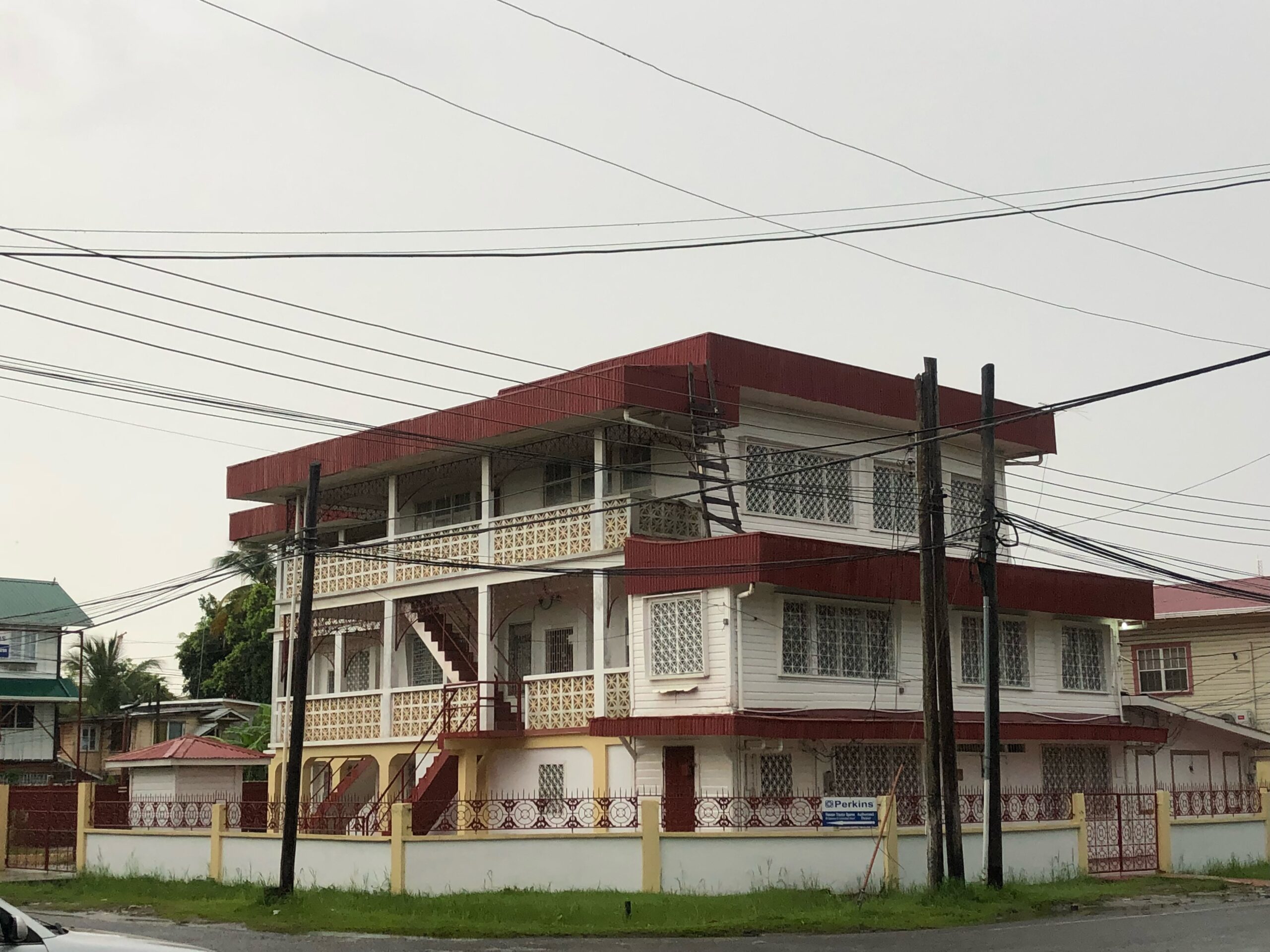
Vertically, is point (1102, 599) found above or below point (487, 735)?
above

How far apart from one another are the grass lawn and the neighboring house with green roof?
28.4 metres

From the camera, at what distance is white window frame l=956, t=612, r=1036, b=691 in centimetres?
2986

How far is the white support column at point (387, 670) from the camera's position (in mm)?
31422

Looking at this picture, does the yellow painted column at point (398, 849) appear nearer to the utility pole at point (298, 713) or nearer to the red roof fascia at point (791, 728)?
the utility pole at point (298, 713)

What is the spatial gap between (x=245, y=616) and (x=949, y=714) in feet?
174

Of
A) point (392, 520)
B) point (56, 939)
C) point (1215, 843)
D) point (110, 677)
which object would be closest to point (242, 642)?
point (110, 677)

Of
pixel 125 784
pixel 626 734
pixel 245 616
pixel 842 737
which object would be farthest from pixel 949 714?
pixel 245 616

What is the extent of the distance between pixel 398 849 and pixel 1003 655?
1313 cm

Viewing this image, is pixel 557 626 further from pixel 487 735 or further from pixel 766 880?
pixel 766 880

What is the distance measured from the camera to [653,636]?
2647cm

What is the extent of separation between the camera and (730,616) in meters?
25.4

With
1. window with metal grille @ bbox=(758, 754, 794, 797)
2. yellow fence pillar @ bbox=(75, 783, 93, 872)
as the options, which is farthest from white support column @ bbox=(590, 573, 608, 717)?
yellow fence pillar @ bbox=(75, 783, 93, 872)

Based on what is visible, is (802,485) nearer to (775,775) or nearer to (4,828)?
(775,775)

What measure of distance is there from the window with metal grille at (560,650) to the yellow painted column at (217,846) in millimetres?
7068
